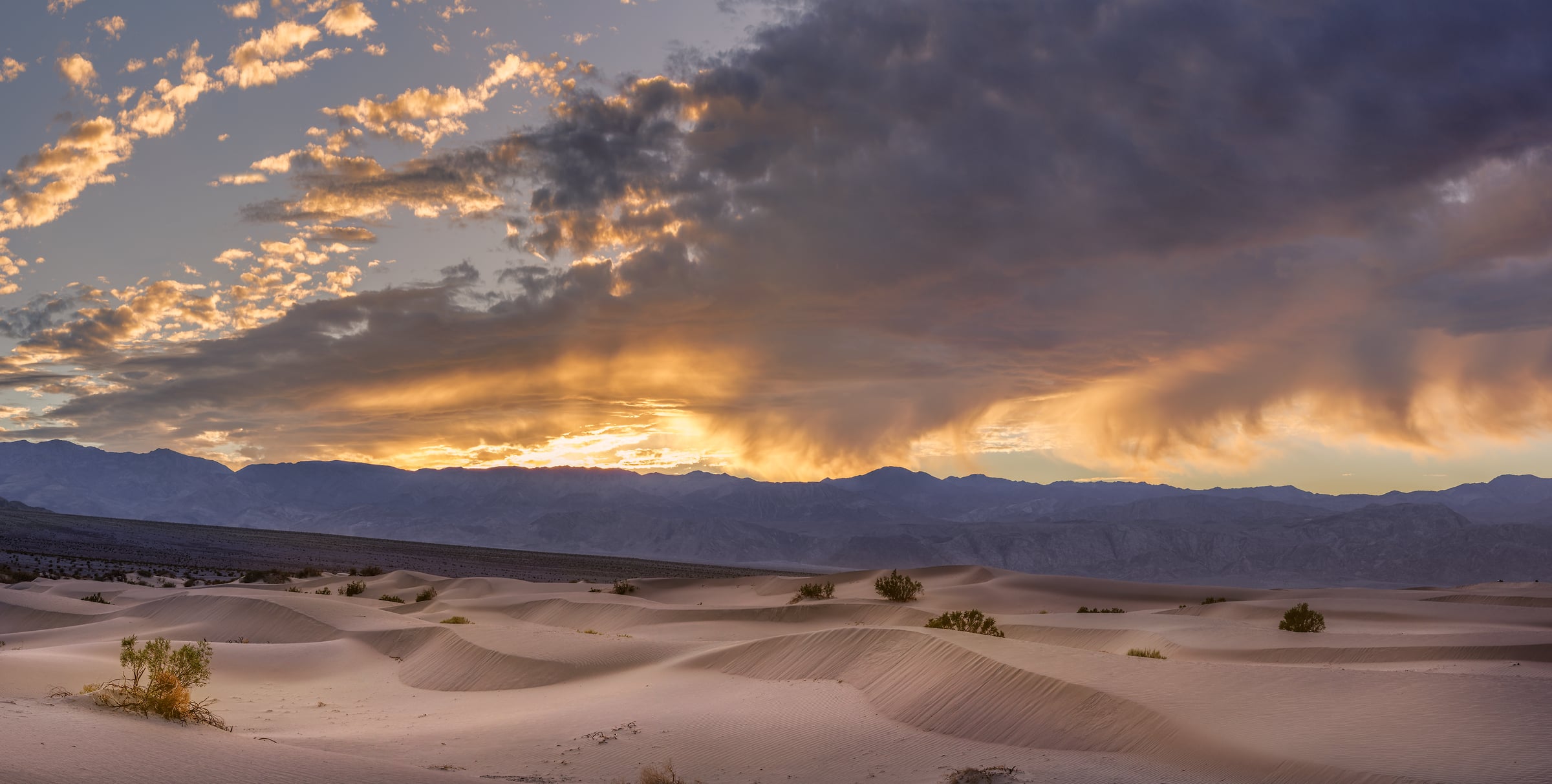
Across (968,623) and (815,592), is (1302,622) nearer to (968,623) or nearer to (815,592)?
(968,623)

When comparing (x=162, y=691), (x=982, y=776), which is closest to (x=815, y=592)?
(x=982, y=776)

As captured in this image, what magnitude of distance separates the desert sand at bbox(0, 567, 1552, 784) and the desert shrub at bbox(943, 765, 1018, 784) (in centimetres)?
12

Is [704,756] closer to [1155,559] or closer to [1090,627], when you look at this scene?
[1090,627]

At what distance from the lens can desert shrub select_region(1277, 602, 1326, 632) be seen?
23.0 m

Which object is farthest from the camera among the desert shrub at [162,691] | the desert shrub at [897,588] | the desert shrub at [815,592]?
the desert shrub at [815,592]

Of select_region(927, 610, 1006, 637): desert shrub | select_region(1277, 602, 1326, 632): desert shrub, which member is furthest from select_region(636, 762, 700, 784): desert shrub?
select_region(1277, 602, 1326, 632): desert shrub

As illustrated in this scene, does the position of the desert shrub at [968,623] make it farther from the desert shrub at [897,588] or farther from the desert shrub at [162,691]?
the desert shrub at [897,588]

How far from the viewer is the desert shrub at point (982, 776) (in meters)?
9.16

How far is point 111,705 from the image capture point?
9.75 meters

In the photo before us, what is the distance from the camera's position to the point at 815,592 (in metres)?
34.5

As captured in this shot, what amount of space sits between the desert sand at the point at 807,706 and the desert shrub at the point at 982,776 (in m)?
0.12

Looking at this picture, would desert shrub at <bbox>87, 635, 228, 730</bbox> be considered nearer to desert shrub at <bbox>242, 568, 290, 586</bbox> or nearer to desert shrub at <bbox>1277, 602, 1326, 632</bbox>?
desert shrub at <bbox>1277, 602, 1326, 632</bbox>

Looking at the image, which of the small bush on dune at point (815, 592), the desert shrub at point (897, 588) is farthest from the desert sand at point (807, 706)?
the small bush on dune at point (815, 592)

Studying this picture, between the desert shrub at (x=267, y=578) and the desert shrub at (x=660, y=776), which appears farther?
the desert shrub at (x=267, y=578)
